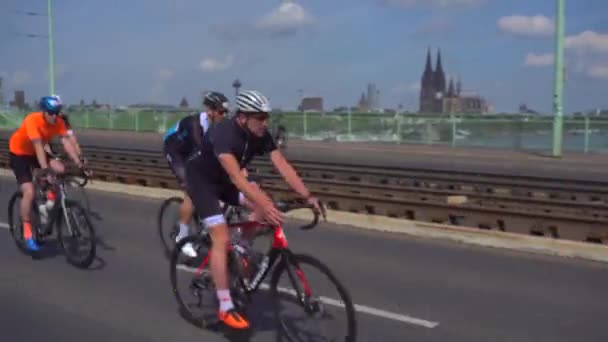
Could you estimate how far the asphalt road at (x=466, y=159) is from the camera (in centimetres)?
2239

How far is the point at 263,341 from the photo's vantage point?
562 cm

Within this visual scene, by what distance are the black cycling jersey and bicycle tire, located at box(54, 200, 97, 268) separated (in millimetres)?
2638

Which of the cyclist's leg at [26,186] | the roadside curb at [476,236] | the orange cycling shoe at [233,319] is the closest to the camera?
the orange cycling shoe at [233,319]

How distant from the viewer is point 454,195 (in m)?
14.2

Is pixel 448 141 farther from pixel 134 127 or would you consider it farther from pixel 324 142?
pixel 134 127

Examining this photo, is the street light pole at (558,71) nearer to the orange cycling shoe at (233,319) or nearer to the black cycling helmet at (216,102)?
the black cycling helmet at (216,102)

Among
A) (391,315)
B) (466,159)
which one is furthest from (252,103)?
(466,159)

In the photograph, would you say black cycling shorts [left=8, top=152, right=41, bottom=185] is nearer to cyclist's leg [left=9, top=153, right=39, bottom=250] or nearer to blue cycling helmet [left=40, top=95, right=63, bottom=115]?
cyclist's leg [left=9, top=153, right=39, bottom=250]

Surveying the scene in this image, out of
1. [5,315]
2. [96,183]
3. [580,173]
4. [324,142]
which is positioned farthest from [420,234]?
[324,142]

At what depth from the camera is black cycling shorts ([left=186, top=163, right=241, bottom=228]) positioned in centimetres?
551

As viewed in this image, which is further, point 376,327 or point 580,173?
point 580,173

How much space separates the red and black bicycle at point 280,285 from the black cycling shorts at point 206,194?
8.3 inches

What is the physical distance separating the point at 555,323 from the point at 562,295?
98 cm

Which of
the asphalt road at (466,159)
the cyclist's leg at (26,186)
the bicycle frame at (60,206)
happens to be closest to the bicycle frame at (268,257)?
the bicycle frame at (60,206)
